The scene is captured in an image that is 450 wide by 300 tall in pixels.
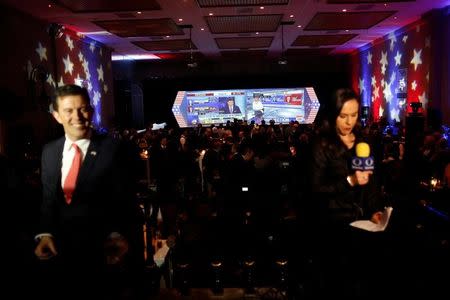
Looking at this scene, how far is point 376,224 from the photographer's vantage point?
213 centimetres

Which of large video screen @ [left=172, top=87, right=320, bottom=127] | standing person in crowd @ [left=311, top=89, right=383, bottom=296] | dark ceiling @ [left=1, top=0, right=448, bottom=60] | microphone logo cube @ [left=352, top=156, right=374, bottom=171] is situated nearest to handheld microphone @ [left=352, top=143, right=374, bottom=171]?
microphone logo cube @ [left=352, top=156, right=374, bottom=171]

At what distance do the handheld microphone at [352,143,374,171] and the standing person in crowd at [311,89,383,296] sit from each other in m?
0.16

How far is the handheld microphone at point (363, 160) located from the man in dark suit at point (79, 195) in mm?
1177

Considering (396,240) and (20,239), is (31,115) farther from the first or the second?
(396,240)

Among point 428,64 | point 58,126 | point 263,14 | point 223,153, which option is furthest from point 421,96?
point 58,126

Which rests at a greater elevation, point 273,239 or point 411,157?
point 411,157

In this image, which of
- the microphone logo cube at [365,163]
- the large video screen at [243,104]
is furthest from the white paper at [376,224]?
the large video screen at [243,104]

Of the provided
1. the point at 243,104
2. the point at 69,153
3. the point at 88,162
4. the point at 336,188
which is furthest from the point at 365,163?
the point at 243,104

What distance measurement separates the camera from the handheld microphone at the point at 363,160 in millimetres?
2014

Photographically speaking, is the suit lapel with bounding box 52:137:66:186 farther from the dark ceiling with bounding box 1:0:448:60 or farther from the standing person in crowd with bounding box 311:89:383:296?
the dark ceiling with bounding box 1:0:448:60

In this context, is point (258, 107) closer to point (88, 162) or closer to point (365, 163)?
point (365, 163)

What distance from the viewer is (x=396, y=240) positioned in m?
2.80

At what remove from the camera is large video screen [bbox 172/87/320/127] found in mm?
18281

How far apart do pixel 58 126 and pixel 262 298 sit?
742 cm
